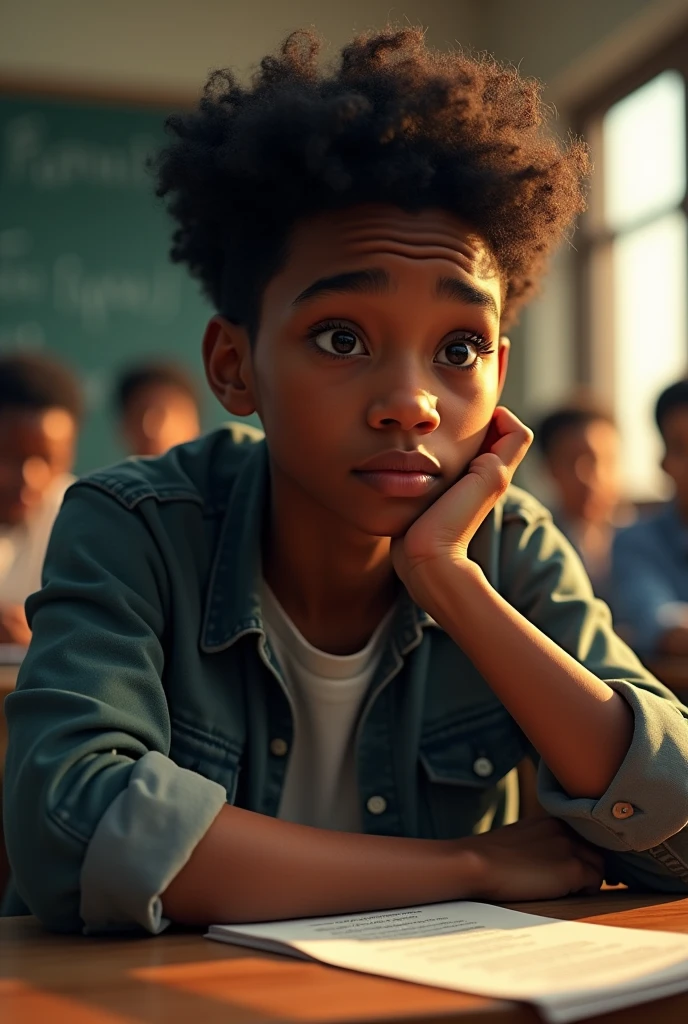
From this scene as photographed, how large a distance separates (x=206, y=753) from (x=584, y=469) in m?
3.30

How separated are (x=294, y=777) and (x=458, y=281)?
0.50 metres

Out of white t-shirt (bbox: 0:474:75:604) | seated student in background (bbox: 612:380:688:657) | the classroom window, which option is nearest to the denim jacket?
white t-shirt (bbox: 0:474:75:604)

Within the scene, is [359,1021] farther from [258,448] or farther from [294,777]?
[258,448]

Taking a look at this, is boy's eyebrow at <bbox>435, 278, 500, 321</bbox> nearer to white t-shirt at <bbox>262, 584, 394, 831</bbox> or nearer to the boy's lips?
the boy's lips

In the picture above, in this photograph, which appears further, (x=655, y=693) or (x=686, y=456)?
(x=686, y=456)

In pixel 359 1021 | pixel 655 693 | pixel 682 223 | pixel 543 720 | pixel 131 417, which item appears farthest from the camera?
pixel 682 223

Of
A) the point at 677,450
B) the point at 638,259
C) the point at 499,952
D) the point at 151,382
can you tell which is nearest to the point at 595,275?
the point at 638,259

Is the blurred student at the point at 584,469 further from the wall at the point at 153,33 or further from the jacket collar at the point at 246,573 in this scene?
the jacket collar at the point at 246,573

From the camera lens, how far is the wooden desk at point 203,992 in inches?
24.9

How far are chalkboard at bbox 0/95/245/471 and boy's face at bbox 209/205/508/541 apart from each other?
4308mm

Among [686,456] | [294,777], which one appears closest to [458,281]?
[294,777]

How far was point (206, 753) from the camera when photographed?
1.10m

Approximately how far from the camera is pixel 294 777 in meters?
1.19

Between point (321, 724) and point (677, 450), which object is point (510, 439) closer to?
point (321, 724)
